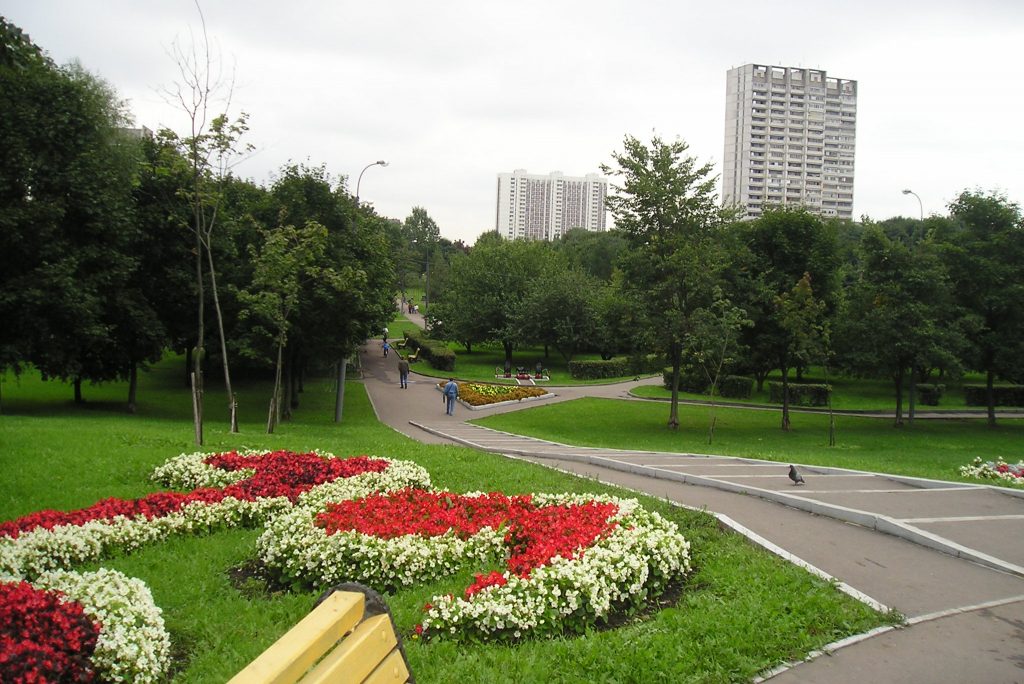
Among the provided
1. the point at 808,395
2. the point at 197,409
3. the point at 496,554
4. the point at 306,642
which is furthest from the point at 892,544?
the point at 808,395

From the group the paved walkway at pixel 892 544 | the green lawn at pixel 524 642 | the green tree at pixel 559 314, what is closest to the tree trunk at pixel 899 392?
the paved walkway at pixel 892 544

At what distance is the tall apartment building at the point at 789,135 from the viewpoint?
4862 inches

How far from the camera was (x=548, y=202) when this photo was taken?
16862cm

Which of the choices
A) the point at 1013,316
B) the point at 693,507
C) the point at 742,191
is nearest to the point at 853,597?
the point at 693,507

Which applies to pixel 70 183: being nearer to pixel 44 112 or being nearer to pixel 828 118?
pixel 44 112

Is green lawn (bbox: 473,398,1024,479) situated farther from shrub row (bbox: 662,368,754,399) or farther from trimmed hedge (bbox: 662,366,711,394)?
shrub row (bbox: 662,368,754,399)

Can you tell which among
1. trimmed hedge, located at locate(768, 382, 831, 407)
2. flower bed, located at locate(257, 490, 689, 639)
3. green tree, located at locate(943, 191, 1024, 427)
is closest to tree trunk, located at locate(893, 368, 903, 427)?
green tree, located at locate(943, 191, 1024, 427)

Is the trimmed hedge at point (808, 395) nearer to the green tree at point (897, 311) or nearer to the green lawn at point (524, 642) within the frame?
the green tree at point (897, 311)

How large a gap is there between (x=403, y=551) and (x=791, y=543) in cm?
412

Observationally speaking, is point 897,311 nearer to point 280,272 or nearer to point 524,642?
point 280,272

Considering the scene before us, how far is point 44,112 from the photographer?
20.7 meters

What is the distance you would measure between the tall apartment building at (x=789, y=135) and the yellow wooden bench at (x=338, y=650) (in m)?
127

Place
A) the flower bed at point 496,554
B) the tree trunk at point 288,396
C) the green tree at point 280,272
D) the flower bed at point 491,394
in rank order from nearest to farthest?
the flower bed at point 496,554
the green tree at point 280,272
the tree trunk at point 288,396
the flower bed at point 491,394

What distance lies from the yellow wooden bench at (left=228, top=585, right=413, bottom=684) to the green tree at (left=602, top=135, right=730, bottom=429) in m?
22.3
